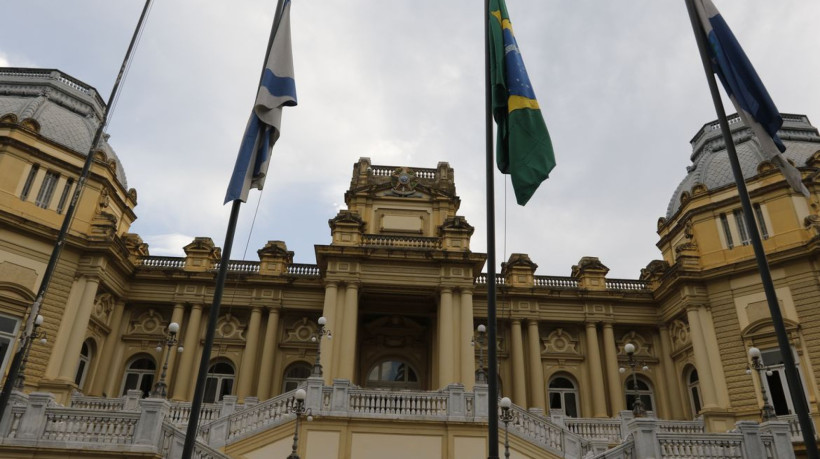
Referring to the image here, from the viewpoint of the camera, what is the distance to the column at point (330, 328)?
71.7 ft

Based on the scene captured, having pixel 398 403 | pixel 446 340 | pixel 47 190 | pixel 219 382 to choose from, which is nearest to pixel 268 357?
pixel 219 382

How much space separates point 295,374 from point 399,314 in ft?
19.4

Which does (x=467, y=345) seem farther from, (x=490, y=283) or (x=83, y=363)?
(x=83, y=363)

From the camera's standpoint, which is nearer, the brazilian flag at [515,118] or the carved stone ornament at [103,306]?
the brazilian flag at [515,118]

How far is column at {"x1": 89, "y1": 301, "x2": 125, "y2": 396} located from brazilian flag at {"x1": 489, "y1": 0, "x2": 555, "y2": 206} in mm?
23854

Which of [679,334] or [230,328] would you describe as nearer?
[679,334]

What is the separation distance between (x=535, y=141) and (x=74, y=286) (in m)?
22.4

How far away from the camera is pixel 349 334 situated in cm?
2278

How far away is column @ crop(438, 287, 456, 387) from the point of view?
22112 millimetres

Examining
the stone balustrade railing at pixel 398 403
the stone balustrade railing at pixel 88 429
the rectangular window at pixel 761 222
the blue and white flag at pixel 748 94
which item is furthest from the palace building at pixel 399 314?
the blue and white flag at pixel 748 94

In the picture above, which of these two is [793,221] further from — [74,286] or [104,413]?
[74,286]

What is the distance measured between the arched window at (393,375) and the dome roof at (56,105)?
53.8 ft

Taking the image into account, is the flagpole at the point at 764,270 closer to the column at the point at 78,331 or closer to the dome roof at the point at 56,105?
the column at the point at 78,331

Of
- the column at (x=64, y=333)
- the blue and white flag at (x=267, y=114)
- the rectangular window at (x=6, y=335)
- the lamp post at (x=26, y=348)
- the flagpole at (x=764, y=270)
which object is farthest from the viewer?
the column at (x=64, y=333)
